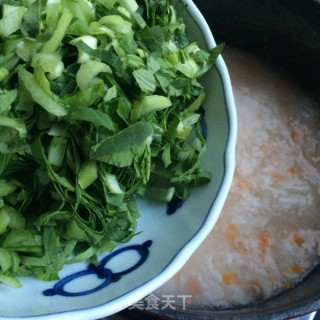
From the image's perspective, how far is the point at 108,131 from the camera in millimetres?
774

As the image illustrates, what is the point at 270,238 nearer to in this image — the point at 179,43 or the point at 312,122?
the point at 312,122

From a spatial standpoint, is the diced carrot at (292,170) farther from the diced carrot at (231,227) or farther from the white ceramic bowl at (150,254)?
the white ceramic bowl at (150,254)

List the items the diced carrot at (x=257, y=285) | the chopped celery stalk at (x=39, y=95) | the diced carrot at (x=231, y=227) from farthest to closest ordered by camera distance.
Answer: the diced carrot at (x=231, y=227)
the diced carrot at (x=257, y=285)
the chopped celery stalk at (x=39, y=95)

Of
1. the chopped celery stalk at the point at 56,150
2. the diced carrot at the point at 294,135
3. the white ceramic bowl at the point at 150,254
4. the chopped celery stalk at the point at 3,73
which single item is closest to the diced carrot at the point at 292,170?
the diced carrot at the point at 294,135

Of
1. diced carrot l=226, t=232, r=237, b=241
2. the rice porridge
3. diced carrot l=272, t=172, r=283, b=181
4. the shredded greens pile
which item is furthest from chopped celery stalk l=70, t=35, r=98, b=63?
diced carrot l=272, t=172, r=283, b=181

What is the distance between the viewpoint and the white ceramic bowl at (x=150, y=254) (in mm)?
885

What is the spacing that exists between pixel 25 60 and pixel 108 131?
18 centimetres

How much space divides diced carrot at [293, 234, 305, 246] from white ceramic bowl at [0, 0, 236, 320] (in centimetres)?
60

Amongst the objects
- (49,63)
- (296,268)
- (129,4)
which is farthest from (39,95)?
(296,268)

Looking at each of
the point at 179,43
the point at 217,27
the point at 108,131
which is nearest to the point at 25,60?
the point at 108,131

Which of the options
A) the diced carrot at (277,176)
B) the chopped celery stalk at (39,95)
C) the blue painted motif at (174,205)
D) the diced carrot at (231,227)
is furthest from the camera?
the diced carrot at (277,176)

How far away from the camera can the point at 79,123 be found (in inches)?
30.6

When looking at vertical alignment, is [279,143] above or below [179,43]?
below

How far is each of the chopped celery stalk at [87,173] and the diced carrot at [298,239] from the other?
892mm
